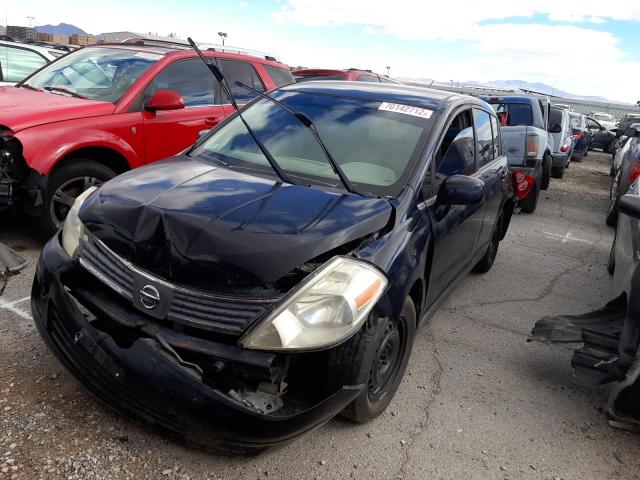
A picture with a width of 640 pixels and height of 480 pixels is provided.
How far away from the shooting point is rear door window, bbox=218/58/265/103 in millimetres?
6027

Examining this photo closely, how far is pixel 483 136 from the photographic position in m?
4.38

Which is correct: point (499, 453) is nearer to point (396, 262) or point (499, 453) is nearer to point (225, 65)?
point (396, 262)

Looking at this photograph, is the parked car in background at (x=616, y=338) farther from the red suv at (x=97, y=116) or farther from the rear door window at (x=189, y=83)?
the rear door window at (x=189, y=83)

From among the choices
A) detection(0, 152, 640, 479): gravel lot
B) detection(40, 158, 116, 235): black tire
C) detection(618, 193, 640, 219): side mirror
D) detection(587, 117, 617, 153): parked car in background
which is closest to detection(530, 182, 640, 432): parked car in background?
detection(618, 193, 640, 219): side mirror

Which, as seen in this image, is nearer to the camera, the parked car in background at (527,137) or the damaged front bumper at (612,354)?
the damaged front bumper at (612,354)

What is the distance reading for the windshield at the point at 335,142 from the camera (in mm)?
3055

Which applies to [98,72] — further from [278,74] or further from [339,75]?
[339,75]

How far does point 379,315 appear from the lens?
241cm

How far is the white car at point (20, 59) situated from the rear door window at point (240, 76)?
3.47 metres

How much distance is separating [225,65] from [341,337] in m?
4.74

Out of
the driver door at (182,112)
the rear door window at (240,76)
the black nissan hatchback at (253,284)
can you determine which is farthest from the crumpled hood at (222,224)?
the rear door window at (240,76)

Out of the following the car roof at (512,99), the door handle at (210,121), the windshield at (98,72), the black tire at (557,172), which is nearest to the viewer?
the windshield at (98,72)

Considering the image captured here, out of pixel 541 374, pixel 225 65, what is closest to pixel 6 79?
pixel 225 65

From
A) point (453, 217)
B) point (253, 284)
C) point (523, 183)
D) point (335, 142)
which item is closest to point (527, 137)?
point (523, 183)
